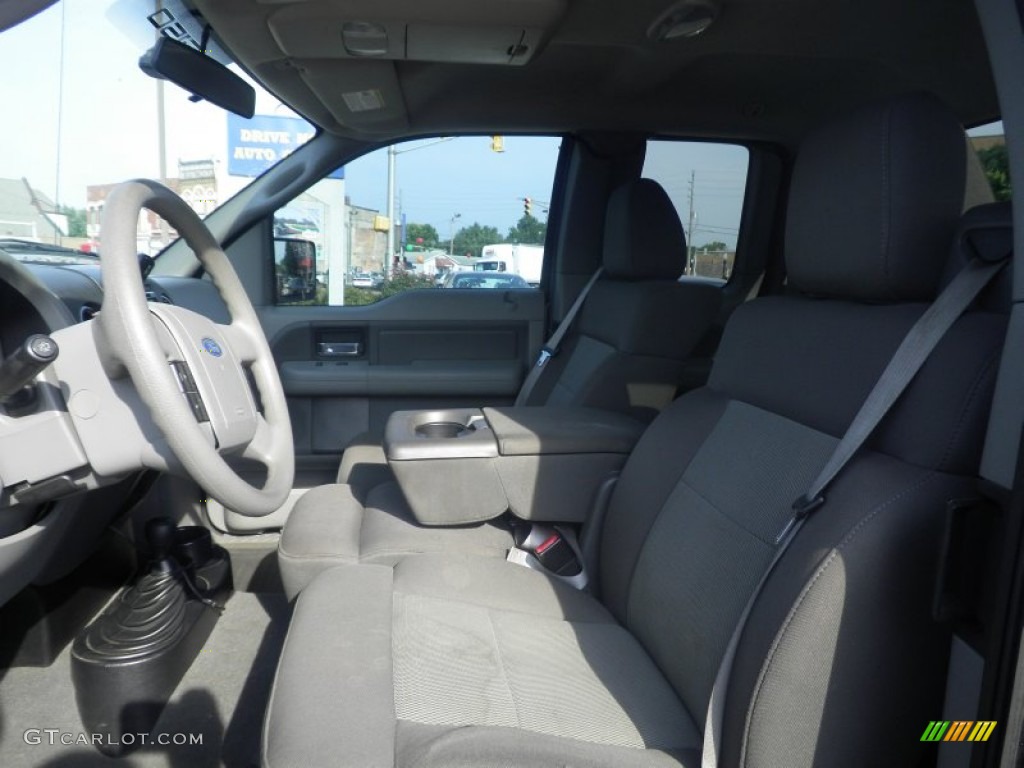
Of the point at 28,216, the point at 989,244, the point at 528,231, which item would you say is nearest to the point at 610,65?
the point at 528,231

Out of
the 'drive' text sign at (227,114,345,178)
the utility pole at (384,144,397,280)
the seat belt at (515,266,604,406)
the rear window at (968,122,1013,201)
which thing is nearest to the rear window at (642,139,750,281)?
the seat belt at (515,266,604,406)

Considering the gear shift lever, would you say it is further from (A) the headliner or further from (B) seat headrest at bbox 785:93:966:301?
(B) seat headrest at bbox 785:93:966:301

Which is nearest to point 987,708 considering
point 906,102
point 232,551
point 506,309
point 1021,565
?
point 1021,565

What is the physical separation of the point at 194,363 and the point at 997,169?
4.49 feet

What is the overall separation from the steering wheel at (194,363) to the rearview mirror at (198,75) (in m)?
0.74

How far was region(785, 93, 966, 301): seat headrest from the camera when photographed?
1088mm

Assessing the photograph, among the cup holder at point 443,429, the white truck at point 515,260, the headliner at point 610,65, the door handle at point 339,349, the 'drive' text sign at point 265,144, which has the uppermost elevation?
the headliner at point 610,65

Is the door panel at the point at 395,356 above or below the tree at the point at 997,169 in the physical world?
below

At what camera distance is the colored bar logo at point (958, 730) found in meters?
0.83

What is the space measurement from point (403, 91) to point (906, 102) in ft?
5.91

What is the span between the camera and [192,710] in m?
1.83

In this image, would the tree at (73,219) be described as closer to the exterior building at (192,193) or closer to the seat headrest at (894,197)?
the exterior building at (192,193)

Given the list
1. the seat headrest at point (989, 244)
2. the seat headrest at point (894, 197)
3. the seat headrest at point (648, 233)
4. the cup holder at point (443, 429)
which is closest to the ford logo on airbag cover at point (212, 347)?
the cup holder at point (443, 429)

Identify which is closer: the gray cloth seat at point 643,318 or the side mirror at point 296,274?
the gray cloth seat at point 643,318
